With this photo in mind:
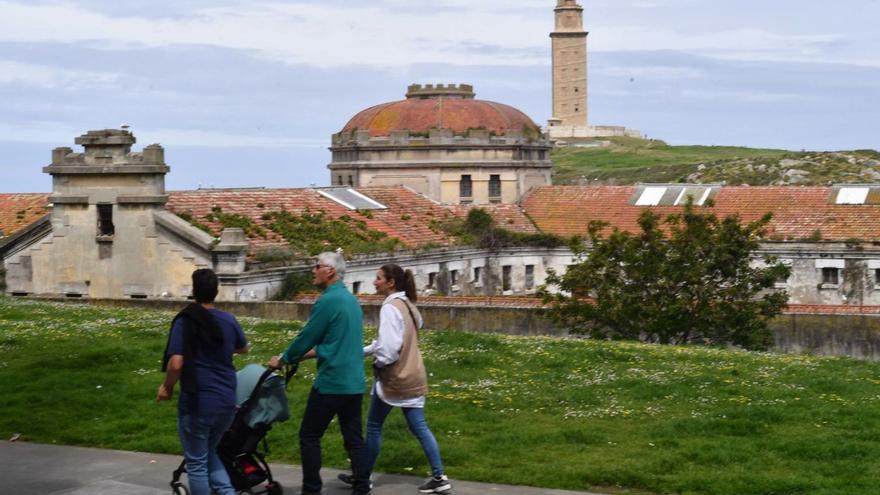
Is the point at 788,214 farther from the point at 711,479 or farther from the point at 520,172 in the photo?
the point at 711,479

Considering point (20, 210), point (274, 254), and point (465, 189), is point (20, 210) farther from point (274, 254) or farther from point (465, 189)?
point (465, 189)

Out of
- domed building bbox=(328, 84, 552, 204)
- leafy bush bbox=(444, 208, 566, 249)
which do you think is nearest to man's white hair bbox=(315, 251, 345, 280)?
leafy bush bbox=(444, 208, 566, 249)

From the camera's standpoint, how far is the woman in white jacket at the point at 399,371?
40.5ft

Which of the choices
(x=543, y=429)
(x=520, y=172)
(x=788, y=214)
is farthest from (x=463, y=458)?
(x=520, y=172)

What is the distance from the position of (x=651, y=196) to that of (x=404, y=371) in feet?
149

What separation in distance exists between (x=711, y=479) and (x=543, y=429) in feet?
8.50

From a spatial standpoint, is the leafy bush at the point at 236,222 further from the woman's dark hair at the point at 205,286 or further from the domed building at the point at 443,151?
the woman's dark hair at the point at 205,286

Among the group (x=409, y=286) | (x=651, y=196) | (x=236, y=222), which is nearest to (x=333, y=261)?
(x=409, y=286)

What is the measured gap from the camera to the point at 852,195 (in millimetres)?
52781

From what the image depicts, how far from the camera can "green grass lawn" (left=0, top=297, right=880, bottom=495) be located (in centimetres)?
1271

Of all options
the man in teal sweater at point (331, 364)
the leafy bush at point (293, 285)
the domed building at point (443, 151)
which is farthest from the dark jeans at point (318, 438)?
the domed building at point (443, 151)

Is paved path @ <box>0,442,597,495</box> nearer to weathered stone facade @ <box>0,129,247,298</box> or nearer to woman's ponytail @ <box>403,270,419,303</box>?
woman's ponytail @ <box>403,270,419,303</box>

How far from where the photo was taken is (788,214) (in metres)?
52.7

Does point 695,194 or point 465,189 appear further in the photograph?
point 465,189
